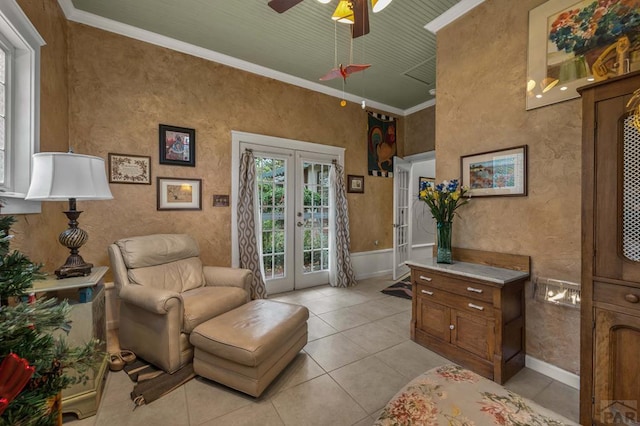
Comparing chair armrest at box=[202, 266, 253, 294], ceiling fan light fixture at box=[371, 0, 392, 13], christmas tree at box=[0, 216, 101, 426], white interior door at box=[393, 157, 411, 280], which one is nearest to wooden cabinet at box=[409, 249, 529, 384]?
chair armrest at box=[202, 266, 253, 294]

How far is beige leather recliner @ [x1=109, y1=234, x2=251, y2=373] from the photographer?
198 centimetres

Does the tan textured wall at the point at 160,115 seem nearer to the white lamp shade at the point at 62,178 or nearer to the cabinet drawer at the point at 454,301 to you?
the white lamp shade at the point at 62,178

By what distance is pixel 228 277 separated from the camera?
2707 mm

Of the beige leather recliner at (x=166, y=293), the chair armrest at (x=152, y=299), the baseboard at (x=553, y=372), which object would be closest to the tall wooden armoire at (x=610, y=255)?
the baseboard at (x=553, y=372)

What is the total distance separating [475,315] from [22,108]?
362 cm

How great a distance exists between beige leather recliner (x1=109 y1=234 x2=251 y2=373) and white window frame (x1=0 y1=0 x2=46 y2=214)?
79 cm

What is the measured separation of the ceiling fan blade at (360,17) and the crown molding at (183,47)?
202 cm

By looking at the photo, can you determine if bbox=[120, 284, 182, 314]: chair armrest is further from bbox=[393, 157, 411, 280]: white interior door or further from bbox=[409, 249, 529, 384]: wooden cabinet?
bbox=[393, 157, 411, 280]: white interior door

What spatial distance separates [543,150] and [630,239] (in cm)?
99

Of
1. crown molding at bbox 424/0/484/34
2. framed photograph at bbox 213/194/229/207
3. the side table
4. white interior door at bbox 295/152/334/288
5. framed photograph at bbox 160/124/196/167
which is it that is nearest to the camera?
the side table

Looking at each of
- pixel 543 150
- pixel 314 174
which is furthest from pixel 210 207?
pixel 543 150

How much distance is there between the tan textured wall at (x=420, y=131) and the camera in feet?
15.5

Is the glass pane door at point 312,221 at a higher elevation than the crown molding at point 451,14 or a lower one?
lower

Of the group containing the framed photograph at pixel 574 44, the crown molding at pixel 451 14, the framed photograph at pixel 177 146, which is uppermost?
the crown molding at pixel 451 14
